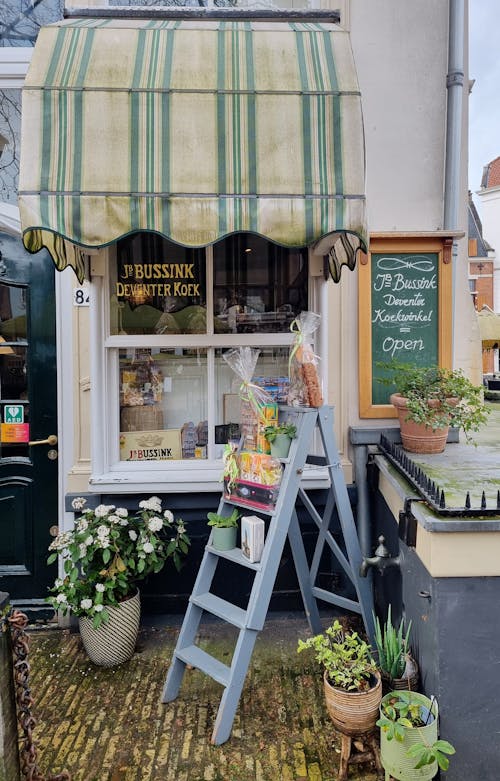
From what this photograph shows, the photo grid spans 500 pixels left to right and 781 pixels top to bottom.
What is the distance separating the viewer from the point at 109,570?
3.25 metres

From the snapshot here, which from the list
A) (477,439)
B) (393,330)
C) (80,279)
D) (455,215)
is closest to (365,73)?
(455,215)

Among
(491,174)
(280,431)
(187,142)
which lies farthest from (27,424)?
(491,174)

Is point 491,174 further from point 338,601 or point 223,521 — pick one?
point 223,521

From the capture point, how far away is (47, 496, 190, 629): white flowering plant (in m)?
3.19

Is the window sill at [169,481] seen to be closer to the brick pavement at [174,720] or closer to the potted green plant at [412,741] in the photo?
the brick pavement at [174,720]

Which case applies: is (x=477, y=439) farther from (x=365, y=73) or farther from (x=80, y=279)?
(x=80, y=279)

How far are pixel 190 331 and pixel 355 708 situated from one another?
2.48 meters

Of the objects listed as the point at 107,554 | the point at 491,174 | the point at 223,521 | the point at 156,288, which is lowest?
the point at 107,554

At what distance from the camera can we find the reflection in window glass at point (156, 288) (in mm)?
3646

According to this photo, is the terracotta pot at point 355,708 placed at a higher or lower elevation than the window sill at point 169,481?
lower

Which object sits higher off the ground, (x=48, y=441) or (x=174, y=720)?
(x=48, y=441)

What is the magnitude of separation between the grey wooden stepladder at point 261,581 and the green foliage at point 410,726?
0.69 metres

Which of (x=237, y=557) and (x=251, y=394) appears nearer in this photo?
(x=237, y=557)

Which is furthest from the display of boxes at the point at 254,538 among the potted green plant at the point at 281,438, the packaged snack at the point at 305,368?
the packaged snack at the point at 305,368
